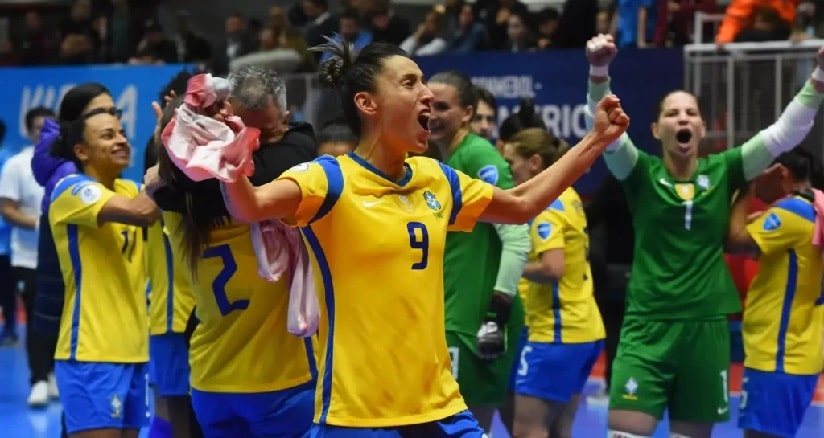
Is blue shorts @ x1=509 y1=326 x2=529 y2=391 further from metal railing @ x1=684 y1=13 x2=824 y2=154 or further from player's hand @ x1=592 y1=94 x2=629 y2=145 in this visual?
metal railing @ x1=684 y1=13 x2=824 y2=154

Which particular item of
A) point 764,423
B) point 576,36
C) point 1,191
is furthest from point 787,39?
point 1,191

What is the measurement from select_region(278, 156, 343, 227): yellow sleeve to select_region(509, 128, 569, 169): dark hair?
10.2 feet

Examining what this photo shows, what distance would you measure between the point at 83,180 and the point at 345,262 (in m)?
2.09

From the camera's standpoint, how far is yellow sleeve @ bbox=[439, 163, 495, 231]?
408cm

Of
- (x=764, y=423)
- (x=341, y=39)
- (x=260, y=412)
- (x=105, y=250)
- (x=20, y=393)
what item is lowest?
(x=20, y=393)

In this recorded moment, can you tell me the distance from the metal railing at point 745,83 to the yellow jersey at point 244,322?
652cm

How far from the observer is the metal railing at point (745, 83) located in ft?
34.6

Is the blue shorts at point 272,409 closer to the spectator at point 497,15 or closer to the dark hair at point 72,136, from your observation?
the dark hair at point 72,136

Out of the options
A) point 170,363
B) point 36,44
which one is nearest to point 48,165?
point 170,363

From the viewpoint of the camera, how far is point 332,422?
12.6 feet

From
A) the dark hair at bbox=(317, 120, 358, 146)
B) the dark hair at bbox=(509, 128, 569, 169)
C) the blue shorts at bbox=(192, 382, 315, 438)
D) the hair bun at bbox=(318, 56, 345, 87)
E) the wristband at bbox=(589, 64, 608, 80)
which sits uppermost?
the hair bun at bbox=(318, 56, 345, 87)

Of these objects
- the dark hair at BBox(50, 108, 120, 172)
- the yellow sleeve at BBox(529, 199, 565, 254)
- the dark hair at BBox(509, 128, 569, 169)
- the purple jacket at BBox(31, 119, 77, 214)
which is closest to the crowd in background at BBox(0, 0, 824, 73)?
the dark hair at BBox(509, 128, 569, 169)

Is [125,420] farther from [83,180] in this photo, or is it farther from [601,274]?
[601,274]

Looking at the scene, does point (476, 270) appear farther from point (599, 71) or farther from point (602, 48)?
point (602, 48)
